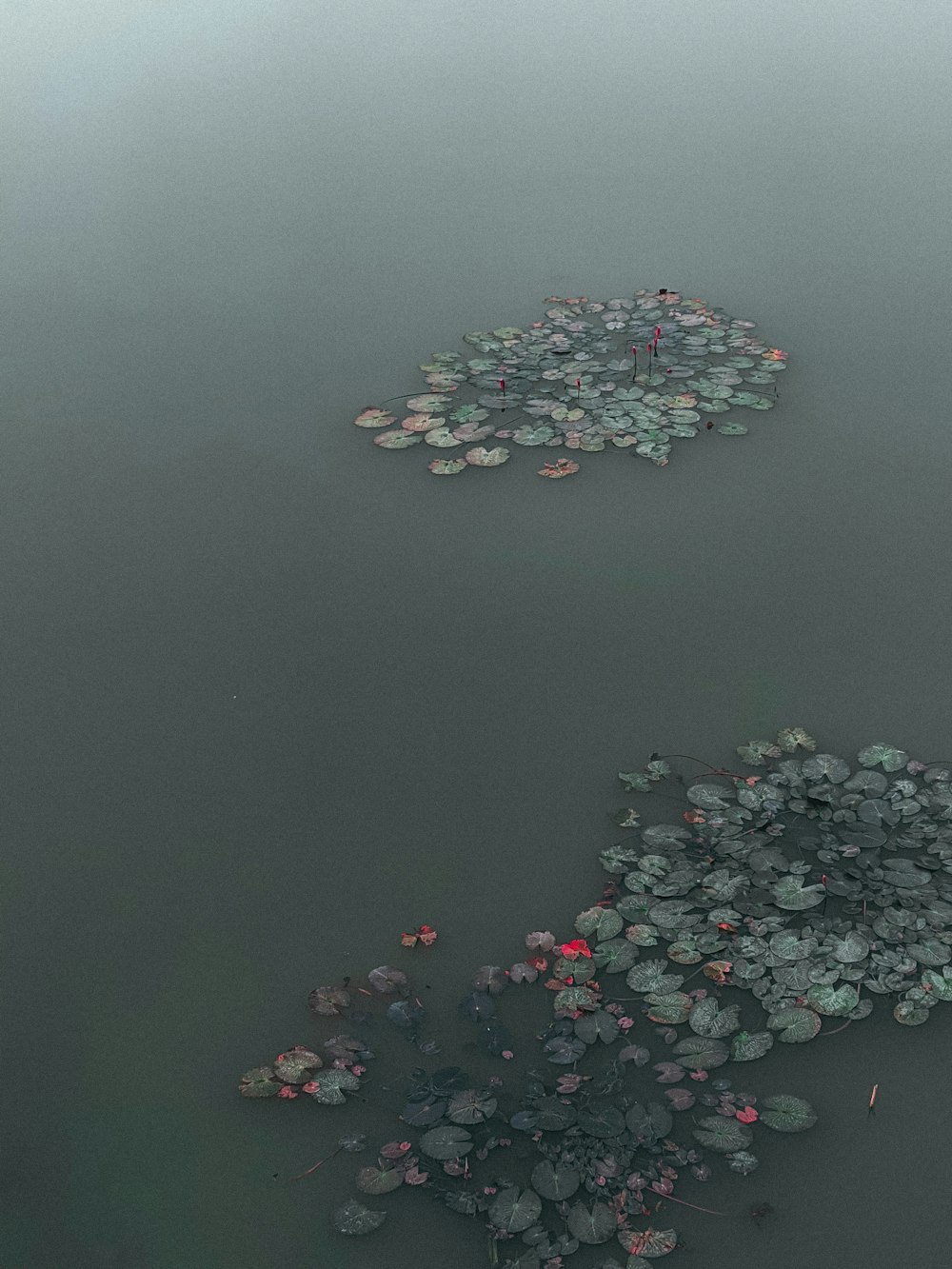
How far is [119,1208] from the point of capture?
230 cm

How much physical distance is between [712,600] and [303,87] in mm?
5714

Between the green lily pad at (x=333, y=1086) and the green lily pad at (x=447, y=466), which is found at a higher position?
the green lily pad at (x=447, y=466)

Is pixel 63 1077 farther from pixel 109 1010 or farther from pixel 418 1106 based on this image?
pixel 418 1106

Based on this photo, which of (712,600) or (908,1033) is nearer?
(908,1033)

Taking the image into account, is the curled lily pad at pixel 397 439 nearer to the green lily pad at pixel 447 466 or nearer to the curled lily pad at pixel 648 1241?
the green lily pad at pixel 447 466

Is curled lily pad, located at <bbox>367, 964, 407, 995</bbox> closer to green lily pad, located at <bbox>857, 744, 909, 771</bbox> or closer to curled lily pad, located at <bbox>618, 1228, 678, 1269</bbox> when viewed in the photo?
curled lily pad, located at <bbox>618, 1228, 678, 1269</bbox>

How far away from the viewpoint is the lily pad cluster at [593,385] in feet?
14.5

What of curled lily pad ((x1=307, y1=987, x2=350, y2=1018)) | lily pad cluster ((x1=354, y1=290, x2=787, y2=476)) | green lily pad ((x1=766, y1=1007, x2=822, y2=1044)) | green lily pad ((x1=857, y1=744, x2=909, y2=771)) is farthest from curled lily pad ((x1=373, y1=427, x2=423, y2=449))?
green lily pad ((x1=766, y1=1007, x2=822, y2=1044))

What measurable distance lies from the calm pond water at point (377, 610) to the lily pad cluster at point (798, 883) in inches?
3.5

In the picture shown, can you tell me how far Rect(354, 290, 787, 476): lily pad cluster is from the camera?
4.42 metres

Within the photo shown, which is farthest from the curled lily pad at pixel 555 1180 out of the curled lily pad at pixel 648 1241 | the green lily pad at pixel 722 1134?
the green lily pad at pixel 722 1134

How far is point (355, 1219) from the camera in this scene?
7.34 feet

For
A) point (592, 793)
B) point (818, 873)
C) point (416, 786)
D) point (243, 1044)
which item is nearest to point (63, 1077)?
point (243, 1044)

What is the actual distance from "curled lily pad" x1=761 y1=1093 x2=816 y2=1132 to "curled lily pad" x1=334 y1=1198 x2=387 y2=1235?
75cm
